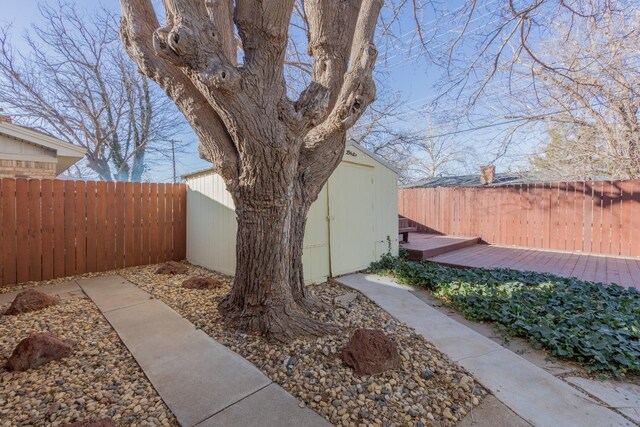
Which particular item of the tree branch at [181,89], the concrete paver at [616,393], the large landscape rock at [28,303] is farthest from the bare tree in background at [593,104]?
the large landscape rock at [28,303]

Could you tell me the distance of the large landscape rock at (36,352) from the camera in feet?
6.62

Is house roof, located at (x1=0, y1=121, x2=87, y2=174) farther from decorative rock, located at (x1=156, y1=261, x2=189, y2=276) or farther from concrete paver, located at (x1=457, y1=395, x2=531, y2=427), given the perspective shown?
concrete paver, located at (x1=457, y1=395, x2=531, y2=427)

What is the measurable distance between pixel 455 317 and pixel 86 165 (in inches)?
657

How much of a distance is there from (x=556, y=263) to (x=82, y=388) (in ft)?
24.0

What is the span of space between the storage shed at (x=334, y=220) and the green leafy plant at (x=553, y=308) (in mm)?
734

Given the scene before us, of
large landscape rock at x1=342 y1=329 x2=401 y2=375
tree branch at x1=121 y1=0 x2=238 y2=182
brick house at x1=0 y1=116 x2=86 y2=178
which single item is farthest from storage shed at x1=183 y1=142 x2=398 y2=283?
brick house at x1=0 y1=116 x2=86 y2=178

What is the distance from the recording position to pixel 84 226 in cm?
497

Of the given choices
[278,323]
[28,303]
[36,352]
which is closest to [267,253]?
[278,323]

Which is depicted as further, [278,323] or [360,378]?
[278,323]

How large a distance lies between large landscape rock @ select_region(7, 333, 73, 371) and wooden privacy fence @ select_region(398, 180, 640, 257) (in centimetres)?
928

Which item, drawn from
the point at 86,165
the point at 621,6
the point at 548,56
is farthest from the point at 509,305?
the point at 86,165

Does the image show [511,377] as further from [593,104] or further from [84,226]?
[593,104]

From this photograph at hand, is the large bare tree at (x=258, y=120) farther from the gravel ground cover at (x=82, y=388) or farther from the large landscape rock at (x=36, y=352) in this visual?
the large landscape rock at (x=36, y=352)

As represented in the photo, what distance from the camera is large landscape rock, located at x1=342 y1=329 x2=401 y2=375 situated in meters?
2.08
